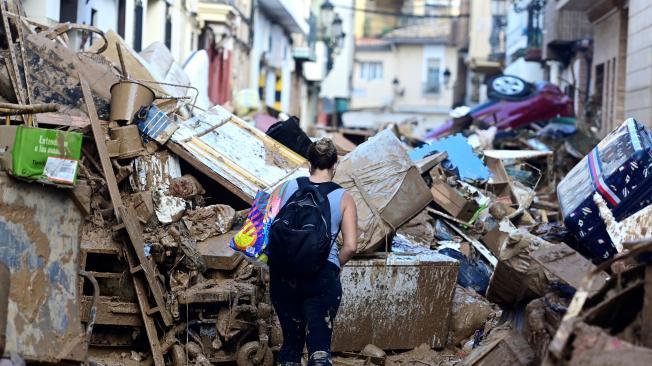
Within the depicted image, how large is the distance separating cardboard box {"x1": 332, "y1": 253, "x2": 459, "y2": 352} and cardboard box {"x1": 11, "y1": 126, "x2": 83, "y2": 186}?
9.52 feet

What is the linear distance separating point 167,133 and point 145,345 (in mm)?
1801

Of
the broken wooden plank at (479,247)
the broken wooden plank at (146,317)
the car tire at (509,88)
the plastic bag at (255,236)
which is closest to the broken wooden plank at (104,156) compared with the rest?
the broken wooden plank at (146,317)

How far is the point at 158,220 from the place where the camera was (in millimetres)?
7312

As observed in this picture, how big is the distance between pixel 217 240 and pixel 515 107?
1460 centimetres

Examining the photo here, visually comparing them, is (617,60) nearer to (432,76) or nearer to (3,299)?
(3,299)

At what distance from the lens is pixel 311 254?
533 cm

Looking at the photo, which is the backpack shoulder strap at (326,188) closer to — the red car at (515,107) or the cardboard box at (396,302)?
the cardboard box at (396,302)

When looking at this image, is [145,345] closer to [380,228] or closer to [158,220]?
[158,220]

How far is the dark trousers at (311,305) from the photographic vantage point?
5.49m

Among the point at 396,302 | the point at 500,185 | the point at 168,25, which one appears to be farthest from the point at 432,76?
the point at 396,302

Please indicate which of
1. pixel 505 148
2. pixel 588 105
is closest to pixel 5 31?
pixel 505 148

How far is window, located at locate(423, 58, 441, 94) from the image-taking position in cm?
5869

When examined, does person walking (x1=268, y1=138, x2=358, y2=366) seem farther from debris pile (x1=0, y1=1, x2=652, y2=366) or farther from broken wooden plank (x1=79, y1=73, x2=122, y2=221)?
broken wooden plank (x1=79, y1=73, x2=122, y2=221)

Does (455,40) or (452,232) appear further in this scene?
(455,40)
